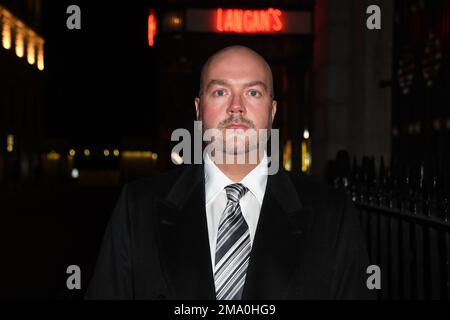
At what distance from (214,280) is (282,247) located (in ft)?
1.00

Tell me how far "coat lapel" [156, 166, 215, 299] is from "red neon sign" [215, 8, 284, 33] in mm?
9043

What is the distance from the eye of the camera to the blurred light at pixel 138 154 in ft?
266

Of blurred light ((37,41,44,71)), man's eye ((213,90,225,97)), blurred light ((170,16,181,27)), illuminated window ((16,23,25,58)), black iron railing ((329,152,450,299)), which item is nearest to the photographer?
man's eye ((213,90,225,97))

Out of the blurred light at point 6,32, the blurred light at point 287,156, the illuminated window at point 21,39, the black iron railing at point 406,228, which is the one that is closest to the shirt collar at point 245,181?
the black iron railing at point 406,228

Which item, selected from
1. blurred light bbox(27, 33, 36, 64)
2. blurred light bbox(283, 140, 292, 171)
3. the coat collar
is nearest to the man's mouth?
the coat collar

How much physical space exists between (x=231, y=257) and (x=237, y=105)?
2.03 ft

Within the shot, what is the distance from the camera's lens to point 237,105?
2.45 metres

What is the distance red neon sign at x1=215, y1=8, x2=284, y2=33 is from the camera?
36.7 feet

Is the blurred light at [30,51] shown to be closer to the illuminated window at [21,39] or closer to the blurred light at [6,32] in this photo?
the illuminated window at [21,39]

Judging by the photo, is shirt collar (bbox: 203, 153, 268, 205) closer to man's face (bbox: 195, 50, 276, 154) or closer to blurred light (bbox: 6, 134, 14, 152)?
man's face (bbox: 195, 50, 276, 154)

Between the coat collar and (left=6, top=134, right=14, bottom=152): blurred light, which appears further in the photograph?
(left=6, top=134, right=14, bottom=152): blurred light

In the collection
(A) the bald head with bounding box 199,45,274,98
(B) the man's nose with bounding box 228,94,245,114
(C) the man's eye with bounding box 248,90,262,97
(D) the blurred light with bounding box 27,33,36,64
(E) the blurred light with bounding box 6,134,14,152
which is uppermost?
(D) the blurred light with bounding box 27,33,36,64

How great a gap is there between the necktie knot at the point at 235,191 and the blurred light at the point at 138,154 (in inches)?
3111
